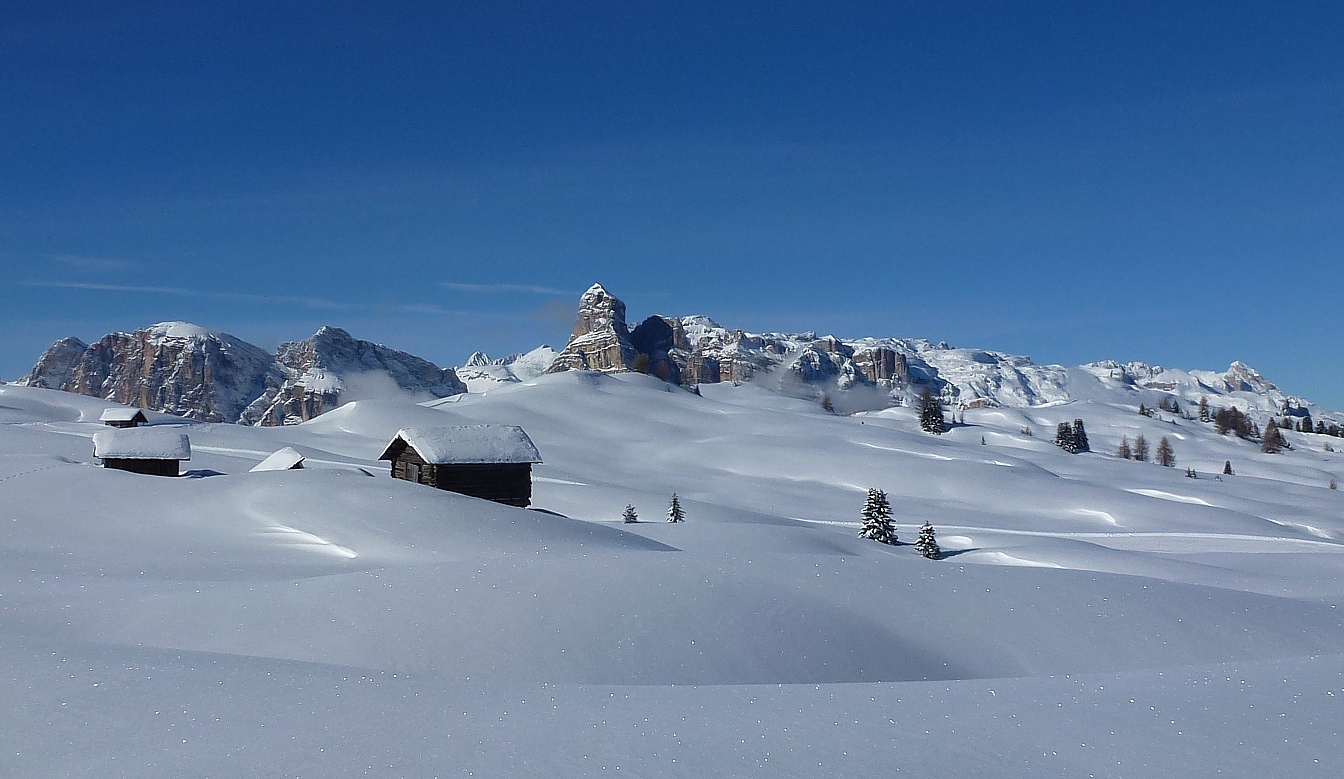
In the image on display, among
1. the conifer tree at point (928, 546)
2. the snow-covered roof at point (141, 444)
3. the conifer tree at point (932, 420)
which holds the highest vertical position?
the conifer tree at point (932, 420)

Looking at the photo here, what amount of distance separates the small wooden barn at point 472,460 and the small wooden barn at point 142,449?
35.0ft

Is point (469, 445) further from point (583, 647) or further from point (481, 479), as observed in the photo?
point (583, 647)

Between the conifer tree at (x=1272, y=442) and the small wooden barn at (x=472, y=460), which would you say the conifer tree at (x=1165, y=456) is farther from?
the small wooden barn at (x=472, y=460)

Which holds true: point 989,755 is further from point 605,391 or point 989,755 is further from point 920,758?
point 605,391

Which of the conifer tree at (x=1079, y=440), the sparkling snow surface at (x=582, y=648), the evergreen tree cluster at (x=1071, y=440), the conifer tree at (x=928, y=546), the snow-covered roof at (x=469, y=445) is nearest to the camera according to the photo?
the sparkling snow surface at (x=582, y=648)

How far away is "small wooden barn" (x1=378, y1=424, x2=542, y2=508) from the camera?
31375 millimetres

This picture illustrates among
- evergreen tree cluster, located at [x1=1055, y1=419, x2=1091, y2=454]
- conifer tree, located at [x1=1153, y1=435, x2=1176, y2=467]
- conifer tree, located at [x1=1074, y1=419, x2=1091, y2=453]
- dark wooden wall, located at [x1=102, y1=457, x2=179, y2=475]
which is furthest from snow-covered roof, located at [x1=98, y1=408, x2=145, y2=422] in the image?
conifer tree, located at [x1=1153, y1=435, x2=1176, y2=467]

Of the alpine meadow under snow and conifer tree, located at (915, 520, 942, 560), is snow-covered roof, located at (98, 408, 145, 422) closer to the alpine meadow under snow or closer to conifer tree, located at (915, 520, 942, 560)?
the alpine meadow under snow

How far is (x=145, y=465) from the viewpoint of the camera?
119 feet

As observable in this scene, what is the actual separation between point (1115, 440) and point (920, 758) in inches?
6053

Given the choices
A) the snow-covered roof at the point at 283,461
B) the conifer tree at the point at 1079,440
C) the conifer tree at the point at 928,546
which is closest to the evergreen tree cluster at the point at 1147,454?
the conifer tree at the point at 1079,440

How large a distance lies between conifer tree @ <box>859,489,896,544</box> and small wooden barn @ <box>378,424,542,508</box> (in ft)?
62.5

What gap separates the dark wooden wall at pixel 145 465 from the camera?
117 ft

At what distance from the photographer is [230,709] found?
7.95 metres
